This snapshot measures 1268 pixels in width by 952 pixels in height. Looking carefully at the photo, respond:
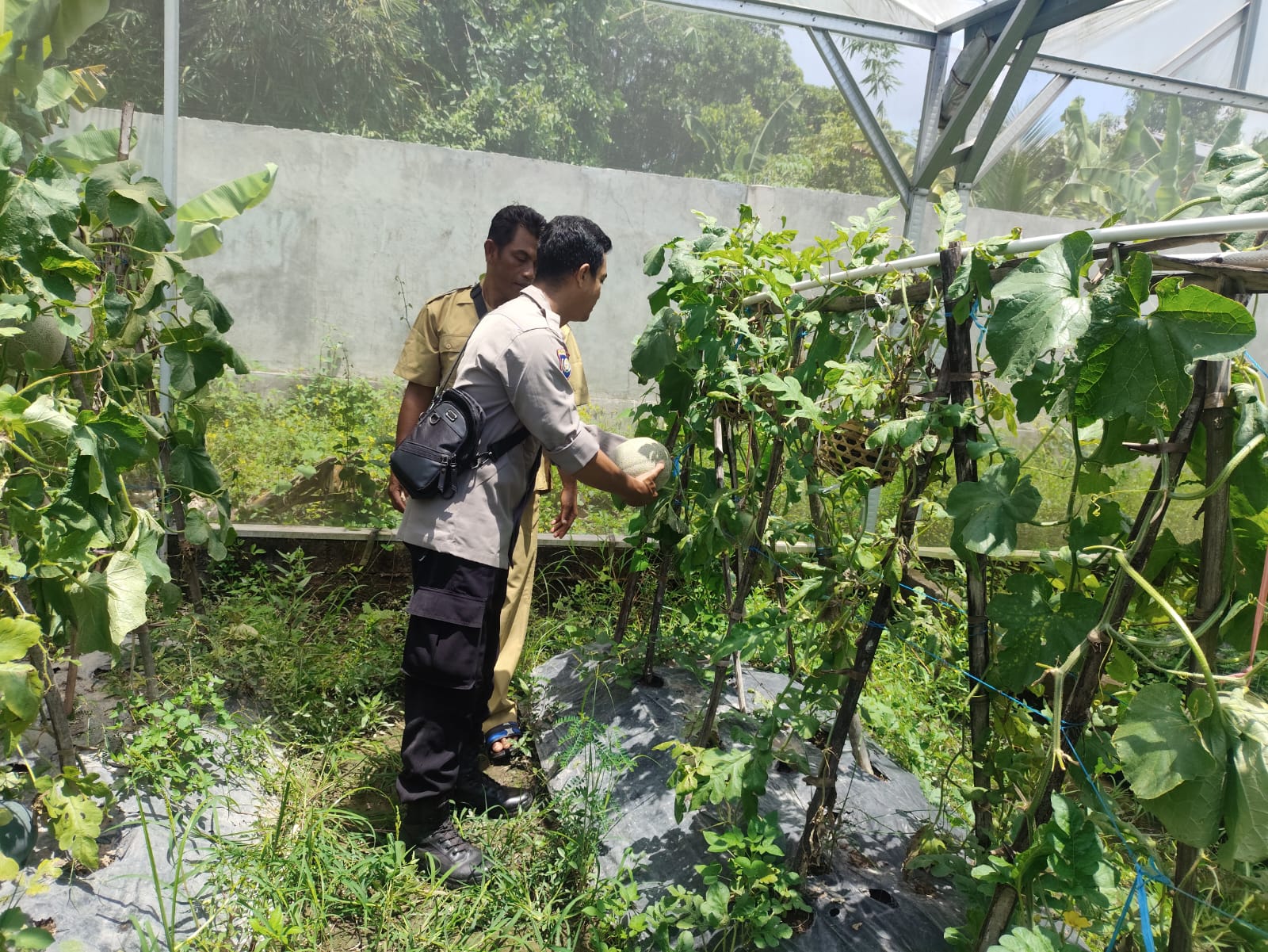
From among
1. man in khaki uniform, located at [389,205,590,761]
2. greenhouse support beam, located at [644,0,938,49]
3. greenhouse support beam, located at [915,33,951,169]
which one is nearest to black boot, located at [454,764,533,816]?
man in khaki uniform, located at [389,205,590,761]

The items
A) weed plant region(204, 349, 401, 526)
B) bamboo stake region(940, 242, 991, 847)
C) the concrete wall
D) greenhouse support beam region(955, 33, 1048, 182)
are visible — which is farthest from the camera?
the concrete wall

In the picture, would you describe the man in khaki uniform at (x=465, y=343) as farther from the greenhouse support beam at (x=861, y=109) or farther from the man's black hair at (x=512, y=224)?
the greenhouse support beam at (x=861, y=109)

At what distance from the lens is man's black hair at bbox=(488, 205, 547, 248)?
3098 mm

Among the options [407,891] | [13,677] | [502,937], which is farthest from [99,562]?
[502,937]

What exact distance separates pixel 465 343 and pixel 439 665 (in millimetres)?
1125

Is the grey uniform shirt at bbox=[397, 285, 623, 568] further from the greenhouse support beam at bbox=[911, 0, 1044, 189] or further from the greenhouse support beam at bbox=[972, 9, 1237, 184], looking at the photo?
the greenhouse support beam at bbox=[972, 9, 1237, 184]

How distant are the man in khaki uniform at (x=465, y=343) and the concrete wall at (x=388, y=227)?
2.55 m

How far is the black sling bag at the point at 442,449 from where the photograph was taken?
2346mm

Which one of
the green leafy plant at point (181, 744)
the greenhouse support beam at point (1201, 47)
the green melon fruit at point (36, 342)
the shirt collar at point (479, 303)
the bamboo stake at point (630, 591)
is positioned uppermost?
the greenhouse support beam at point (1201, 47)

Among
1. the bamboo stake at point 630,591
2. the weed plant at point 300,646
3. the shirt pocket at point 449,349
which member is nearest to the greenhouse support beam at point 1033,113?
the bamboo stake at point 630,591

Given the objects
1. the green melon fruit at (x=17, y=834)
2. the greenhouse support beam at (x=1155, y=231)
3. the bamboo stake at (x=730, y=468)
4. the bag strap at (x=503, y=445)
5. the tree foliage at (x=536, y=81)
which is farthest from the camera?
the tree foliage at (x=536, y=81)

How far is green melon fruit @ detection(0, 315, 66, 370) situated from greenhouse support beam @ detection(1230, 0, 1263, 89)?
538cm

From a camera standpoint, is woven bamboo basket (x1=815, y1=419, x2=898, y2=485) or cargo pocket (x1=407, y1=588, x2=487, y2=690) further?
cargo pocket (x1=407, y1=588, x2=487, y2=690)

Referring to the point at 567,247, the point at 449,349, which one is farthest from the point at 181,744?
the point at 567,247
